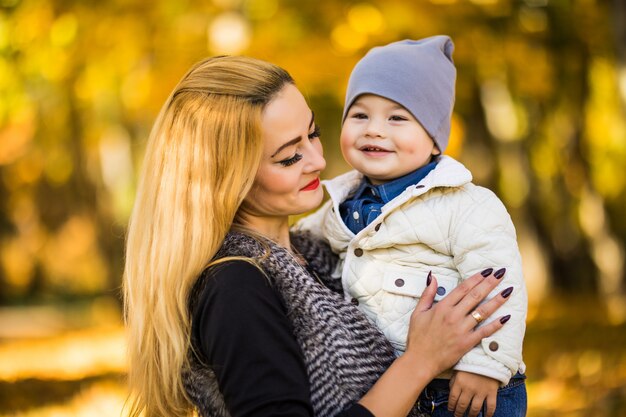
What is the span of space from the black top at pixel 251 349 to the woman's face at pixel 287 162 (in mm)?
417

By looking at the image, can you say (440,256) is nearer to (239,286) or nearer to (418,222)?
(418,222)

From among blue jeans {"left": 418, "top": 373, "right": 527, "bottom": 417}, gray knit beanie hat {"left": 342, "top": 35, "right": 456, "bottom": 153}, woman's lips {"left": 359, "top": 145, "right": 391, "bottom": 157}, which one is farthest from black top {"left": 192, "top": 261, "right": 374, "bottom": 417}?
gray knit beanie hat {"left": 342, "top": 35, "right": 456, "bottom": 153}

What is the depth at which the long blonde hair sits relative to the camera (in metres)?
2.61

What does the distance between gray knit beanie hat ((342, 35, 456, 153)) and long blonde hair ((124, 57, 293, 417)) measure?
17.3 inches

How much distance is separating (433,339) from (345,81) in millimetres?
6586

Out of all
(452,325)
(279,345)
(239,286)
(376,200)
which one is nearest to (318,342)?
(279,345)

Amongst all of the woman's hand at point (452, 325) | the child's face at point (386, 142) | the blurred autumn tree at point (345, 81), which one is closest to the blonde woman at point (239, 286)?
the woman's hand at point (452, 325)

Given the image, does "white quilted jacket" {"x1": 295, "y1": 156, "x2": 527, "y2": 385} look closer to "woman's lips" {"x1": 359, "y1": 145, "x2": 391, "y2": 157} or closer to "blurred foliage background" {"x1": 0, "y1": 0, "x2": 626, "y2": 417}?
"woman's lips" {"x1": 359, "y1": 145, "x2": 391, "y2": 157}

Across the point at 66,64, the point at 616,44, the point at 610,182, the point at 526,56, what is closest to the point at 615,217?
the point at 610,182

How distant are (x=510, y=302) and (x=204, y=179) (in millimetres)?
1034

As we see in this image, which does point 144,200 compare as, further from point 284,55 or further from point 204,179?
point 284,55

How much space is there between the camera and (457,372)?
2684 mm

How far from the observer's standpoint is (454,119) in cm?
972

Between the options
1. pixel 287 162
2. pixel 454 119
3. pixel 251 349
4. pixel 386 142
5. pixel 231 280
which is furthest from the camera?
pixel 454 119
